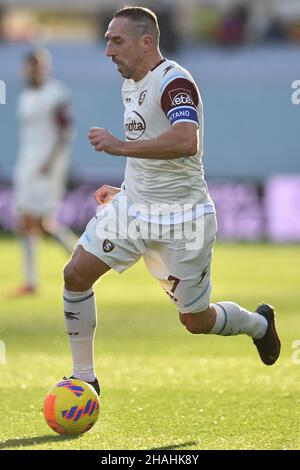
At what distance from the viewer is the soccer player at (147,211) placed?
624 centimetres

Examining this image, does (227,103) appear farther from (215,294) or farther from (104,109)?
(215,294)

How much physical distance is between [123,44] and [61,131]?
23.2 ft

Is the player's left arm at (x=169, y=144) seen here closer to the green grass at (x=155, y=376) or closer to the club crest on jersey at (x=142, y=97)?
the club crest on jersey at (x=142, y=97)

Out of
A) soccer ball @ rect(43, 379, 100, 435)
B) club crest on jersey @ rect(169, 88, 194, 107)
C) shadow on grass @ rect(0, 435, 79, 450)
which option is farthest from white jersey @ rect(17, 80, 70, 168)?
shadow on grass @ rect(0, 435, 79, 450)

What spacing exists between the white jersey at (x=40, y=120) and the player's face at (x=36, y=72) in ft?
0.48

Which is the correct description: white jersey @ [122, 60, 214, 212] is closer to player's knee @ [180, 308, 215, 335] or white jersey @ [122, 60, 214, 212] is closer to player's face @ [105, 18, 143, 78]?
player's face @ [105, 18, 143, 78]

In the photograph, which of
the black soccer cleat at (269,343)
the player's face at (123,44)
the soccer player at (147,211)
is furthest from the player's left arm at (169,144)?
the black soccer cleat at (269,343)

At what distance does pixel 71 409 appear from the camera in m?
5.89

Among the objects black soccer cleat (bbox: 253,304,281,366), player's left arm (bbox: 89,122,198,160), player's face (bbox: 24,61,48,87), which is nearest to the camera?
player's left arm (bbox: 89,122,198,160)

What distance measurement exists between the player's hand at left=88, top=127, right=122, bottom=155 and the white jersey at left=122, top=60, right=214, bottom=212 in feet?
1.24

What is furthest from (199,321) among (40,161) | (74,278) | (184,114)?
(40,161)

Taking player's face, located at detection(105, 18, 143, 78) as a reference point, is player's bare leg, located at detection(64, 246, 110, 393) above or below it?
below

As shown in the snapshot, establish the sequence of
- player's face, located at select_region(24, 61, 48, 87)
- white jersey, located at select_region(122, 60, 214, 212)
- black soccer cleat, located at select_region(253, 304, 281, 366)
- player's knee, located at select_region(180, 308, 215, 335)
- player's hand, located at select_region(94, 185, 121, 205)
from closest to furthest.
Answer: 1. white jersey, located at select_region(122, 60, 214, 212)
2. player's knee, located at select_region(180, 308, 215, 335)
3. player's hand, located at select_region(94, 185, 121, 205)
4. black soccer cleat, located at select_region(253, 304, 281, 366)
5. player's face, located at select_region(24, 61, 48, 87)

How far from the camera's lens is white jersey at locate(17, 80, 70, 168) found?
13289mm
